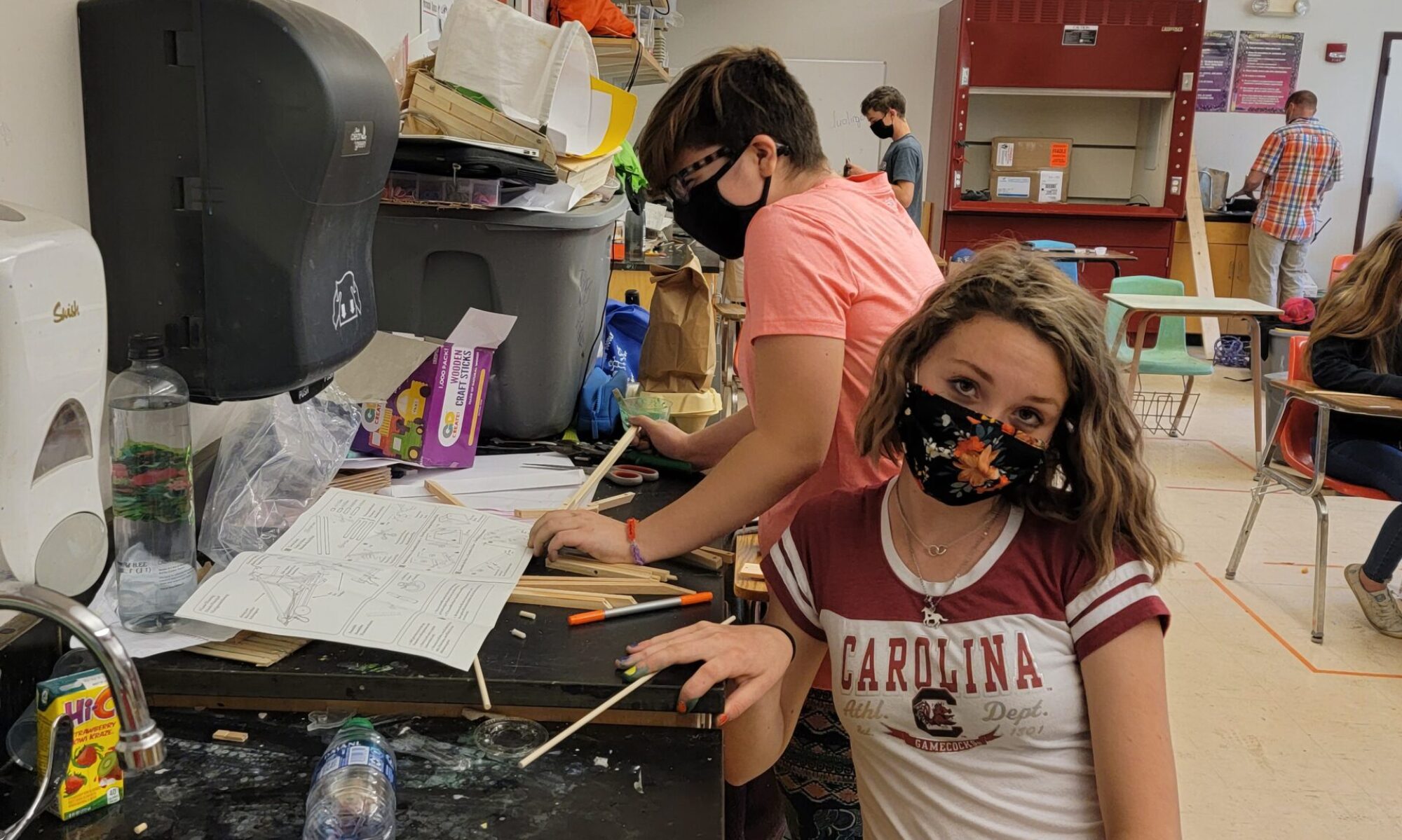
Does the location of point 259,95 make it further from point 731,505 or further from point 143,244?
point 731,505

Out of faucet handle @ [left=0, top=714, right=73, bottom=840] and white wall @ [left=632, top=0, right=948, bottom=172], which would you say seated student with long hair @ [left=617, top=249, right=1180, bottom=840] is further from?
white wall @ [left=632, top=0, right=948, bottom=172]

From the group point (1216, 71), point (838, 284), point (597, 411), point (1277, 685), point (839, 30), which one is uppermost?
point (839, 30)

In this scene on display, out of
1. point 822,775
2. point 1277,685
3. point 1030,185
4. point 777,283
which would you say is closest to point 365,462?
point 777,283

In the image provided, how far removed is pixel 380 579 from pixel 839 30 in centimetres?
788

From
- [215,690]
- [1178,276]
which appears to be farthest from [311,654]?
[1178,276]

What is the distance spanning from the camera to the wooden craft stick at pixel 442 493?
148cm

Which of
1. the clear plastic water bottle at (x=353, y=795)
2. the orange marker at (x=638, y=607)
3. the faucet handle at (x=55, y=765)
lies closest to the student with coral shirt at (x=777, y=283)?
the orange marker at (x=638, y=607)

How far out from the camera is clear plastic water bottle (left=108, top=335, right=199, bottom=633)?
3.48 ft

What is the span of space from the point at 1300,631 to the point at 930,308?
285 cm

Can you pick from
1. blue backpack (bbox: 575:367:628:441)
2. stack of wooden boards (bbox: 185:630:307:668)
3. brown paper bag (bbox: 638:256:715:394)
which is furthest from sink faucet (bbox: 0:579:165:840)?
brown paper bag (bbox: 638:256:715:394)

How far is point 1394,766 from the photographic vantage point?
2.66 m

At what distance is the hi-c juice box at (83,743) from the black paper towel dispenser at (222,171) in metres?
0.43

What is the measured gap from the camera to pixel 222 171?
3.79 feet

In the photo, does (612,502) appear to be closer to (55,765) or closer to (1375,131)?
(55,765)
